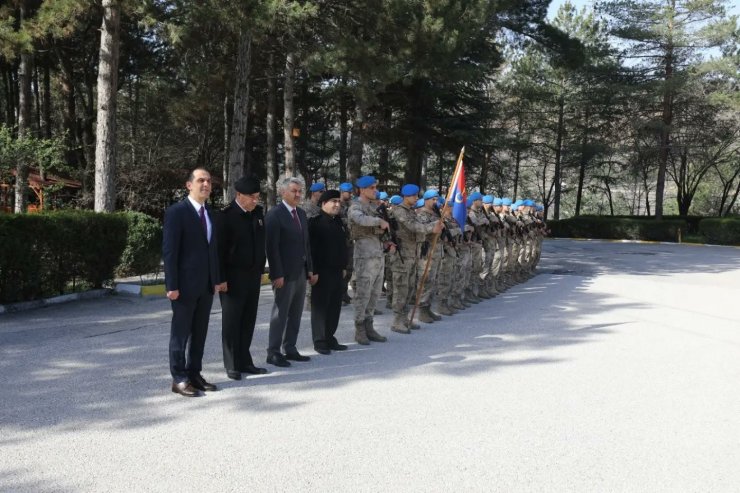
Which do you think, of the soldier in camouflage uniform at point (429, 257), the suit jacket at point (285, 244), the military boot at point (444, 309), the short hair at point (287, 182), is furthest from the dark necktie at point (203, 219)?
the military boot at point (444, 309)

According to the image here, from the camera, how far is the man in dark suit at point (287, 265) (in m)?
6.02

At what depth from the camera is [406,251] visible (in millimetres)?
8227

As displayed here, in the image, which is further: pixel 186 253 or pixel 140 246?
pixel 140 246

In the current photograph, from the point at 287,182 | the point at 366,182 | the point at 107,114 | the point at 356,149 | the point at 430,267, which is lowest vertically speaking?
the point at 430,267

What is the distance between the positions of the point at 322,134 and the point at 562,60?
18033 millimetres

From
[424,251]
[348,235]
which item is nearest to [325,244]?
[424,251]

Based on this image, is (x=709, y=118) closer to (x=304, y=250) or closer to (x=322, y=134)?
(x=322, y=134)

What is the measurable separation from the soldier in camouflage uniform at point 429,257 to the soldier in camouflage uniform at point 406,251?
0.20 m

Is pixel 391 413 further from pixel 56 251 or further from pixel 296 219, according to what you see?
pixel 56 251

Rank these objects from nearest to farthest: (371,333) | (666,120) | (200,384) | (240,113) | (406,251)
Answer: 1. (200,384)
2. (371,333)
3. (406,251)
4. (240,113)
5. (666,120)

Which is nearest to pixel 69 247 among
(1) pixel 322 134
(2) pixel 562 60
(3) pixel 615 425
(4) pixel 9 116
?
(3) pixel 615 425

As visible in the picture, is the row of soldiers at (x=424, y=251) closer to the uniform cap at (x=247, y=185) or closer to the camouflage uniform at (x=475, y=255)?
the camouflage uniform at (x=475, y=255)

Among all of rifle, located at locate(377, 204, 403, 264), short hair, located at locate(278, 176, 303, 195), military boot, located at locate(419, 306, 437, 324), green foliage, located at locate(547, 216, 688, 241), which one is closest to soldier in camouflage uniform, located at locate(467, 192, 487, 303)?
military boot, located at locate(419, 306, 437, 324)

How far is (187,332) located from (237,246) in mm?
896
